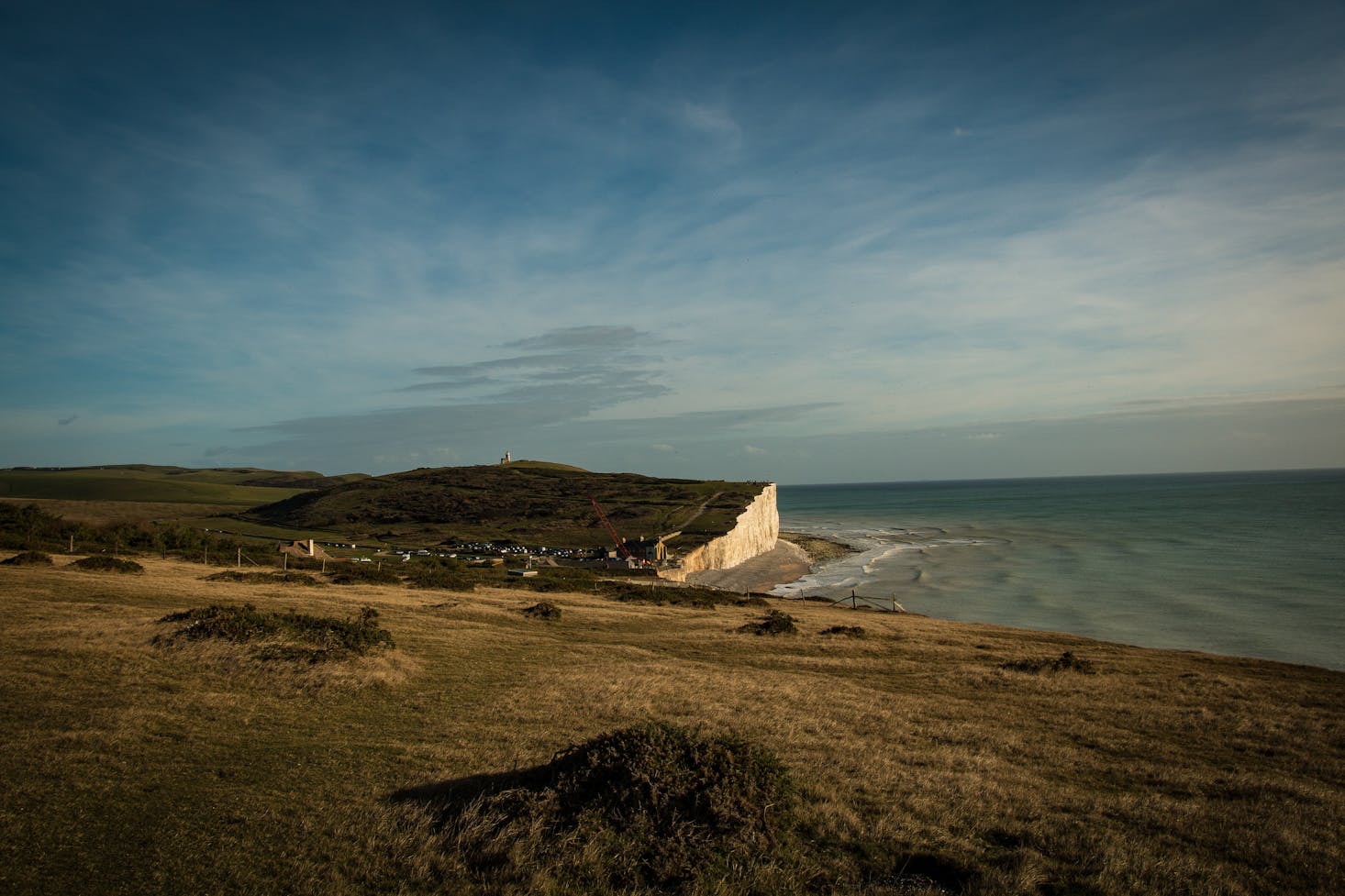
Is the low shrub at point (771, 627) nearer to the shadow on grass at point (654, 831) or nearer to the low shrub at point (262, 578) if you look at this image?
the shadow on grass at point (654, 831)

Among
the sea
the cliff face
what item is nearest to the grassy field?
the sea

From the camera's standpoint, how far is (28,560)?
29.4m

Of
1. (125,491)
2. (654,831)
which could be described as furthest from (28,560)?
(125,491)

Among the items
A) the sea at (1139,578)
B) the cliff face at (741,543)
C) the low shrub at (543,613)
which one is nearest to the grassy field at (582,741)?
the low shrub at (543,613)

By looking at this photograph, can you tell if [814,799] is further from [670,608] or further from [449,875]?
[670,608]

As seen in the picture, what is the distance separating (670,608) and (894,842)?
25978 millimetres

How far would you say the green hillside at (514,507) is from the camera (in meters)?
81.9

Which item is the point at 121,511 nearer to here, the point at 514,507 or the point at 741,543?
the point at 514,507

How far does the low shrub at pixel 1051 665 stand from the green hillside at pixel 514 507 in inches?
1885

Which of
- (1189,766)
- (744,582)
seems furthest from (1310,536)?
(1189,766)

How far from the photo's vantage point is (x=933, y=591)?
187ft

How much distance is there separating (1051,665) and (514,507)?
85.3 m

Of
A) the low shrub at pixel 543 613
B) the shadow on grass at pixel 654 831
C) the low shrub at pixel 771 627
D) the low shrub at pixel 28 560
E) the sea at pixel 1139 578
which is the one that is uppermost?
the low shrub at pixel 28 560

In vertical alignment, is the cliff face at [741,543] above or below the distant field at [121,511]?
below
